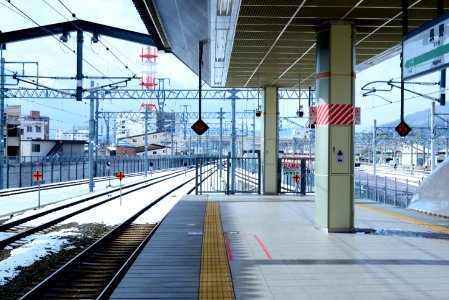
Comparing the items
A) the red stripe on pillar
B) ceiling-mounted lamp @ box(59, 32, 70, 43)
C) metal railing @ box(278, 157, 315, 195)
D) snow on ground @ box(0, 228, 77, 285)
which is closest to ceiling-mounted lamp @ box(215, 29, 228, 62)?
the red stripe on pillar

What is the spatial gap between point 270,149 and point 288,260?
11.7 metres

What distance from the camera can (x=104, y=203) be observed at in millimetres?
23375

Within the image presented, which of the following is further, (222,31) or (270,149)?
(270,149)

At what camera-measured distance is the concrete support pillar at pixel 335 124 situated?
10.8m

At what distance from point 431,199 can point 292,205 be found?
15.5 feet

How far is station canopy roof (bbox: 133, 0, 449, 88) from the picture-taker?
9.85 m

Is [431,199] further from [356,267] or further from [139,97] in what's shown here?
[139,97]

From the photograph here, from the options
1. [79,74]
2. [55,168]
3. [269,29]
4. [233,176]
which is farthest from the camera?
[55,168]

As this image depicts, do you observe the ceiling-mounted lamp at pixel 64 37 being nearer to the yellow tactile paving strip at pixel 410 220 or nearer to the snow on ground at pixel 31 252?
the snow on ground at pixel 31 252

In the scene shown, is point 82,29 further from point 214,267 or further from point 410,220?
point 214,267

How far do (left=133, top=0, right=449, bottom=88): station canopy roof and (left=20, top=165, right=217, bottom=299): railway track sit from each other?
5.23 meters

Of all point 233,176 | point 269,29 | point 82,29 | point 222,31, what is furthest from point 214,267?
point 82,29

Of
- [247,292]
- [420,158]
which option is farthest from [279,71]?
[420,158]

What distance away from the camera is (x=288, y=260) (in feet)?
27.6
